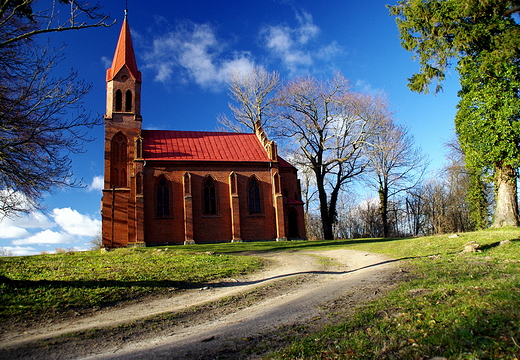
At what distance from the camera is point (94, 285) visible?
380 inches

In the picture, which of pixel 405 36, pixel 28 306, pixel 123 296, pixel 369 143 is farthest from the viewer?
pixel 369 143

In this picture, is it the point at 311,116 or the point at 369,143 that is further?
the point at 311,116

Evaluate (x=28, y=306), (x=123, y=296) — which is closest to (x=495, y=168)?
(x=123, y=296)

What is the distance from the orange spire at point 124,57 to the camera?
31594mm

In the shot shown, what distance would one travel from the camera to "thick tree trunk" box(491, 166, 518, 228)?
63.6 feet

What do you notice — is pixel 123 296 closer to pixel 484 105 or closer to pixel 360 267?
pixel 360 267

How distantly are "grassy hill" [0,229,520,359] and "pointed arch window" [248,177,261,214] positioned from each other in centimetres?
1550

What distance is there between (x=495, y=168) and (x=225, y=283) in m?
17.4

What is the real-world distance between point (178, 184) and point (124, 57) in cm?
1283

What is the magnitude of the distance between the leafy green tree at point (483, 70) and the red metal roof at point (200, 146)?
15.4 metres

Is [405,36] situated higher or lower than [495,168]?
higher

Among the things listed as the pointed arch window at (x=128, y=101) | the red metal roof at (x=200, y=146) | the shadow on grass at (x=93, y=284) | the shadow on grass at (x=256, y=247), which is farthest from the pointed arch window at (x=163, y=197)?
the shadow on grass at (x=93, y=284)

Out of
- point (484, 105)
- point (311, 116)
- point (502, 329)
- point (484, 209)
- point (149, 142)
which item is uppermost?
point (311, 116)

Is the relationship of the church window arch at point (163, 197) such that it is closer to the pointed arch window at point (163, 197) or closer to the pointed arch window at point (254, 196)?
the pointed arch window at point (163, 197)
